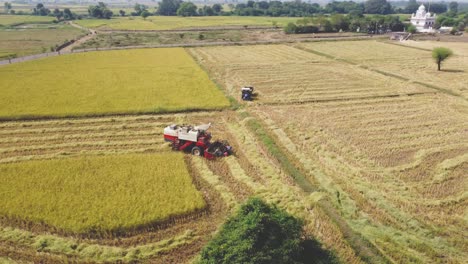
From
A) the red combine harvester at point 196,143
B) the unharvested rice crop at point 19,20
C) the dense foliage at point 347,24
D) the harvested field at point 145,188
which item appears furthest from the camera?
the unharvested rice crop at point 19,20

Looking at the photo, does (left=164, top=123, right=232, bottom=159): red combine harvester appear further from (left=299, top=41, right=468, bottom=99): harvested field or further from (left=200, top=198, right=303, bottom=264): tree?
(left=299, top=41, right=468, bottom=99): harvested field

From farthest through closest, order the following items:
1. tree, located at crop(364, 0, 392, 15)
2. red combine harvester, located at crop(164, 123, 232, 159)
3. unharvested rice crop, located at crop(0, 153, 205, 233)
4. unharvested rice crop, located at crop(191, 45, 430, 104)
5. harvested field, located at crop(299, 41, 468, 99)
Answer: tree, located at crop(364, 0, 392, 15), harvested field, located at crop(299, 41, 468, 99), unharvested rice crop, located at crop(191, 45, 430, 104), red combine harvester, located at crop(164, 123, 232, 159), unharvested rice crop, located at crop(0, 153, 205, 233)

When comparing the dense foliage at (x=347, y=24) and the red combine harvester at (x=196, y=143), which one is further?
the dense foliage at (x=347, y=24)

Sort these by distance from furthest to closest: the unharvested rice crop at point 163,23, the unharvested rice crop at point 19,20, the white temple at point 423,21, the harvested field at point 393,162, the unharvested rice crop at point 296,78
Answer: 1. the unharvested rice crop at point 19,20
2. the unharvested rice crop at point 163,23
3. the white temple at point 423,21
4. the unharvested rice crop at point 296,78
5. the harvested field at point 393,162

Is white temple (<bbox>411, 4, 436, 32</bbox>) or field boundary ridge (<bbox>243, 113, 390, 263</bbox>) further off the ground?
white temple (<bbox>411, 4, 436, 32</bbox>)

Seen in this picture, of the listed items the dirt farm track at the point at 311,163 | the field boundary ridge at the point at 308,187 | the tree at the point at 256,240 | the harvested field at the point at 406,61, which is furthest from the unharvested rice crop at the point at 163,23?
the tree at the point at 256,240

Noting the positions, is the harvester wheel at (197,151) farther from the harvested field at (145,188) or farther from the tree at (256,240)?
the tree at (256,240)

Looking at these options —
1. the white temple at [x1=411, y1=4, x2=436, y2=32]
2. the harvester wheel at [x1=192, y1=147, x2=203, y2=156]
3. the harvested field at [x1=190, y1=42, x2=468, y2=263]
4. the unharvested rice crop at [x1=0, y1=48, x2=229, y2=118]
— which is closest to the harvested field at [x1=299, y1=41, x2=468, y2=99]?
the harvested field at [x1=190, y1=42, x2=468, y2=263]

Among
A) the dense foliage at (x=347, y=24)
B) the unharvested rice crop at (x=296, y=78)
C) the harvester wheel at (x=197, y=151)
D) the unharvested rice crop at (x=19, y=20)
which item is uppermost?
the unharvested rice crop at (x=19, y=20)
